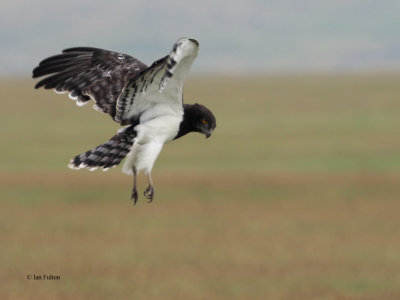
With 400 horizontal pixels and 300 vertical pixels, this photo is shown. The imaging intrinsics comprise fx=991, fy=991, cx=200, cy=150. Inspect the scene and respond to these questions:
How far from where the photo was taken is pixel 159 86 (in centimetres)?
774

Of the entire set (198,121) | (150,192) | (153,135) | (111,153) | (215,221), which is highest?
(198,121)

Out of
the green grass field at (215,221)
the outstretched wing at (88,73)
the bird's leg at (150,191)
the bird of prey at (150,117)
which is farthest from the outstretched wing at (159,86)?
the green grass field at (215,221)

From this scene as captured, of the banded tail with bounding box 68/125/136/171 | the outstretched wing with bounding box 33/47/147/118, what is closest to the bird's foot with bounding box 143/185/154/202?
the banded tail with bounding box 68/125/136/171

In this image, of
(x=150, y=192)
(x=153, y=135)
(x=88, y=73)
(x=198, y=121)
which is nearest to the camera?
(x=150, y=192)

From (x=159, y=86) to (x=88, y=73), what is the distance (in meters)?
2.10

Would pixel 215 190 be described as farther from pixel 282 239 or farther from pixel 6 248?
pixel 6 248

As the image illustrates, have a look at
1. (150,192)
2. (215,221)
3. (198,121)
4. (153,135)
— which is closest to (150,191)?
(150,192)

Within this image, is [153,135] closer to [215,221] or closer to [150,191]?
[150,191]

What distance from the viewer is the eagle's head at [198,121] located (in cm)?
807

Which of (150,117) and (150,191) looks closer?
(150,191)

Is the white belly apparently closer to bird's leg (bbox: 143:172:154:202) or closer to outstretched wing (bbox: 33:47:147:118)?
bird's leg (bbox: 143:172:154:202)

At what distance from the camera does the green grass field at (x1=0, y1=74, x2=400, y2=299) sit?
79.9ft

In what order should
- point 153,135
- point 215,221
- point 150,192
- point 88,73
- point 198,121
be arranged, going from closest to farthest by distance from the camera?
point 150,192, point 153,135, point 198,121, point 88,73, point 215,221

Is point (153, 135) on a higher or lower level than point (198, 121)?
lower
